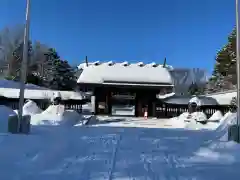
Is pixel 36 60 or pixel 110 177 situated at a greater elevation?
→ pixel 36 60

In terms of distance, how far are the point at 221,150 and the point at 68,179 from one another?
155 inches

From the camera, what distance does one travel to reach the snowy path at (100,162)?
14.9 ft

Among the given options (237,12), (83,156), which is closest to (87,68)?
(237,12)

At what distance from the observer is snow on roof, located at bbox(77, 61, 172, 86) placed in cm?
2541

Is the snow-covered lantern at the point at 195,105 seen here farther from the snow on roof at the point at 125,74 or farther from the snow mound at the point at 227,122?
the snow mound at the point at 227,122

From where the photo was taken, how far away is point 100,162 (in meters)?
5.39

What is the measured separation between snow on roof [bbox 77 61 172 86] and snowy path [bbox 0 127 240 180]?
18.0 m

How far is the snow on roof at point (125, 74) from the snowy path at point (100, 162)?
58.9ft

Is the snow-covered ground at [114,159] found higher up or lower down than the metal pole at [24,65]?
lower down

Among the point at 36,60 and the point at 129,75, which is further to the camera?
the point at 36,60

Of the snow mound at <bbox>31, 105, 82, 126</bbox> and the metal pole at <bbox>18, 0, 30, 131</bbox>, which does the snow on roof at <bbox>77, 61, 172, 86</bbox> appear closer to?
the snow mound at <bbox>31, 105, 82, 126</bbox>

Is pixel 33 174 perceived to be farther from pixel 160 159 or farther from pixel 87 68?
pixel 87 68

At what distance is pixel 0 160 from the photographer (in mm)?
5230

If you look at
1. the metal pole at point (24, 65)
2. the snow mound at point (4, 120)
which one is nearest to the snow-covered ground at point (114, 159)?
the metal pole at point (24, 65)
